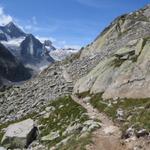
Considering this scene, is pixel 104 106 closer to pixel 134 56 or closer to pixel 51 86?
pixel 134 56

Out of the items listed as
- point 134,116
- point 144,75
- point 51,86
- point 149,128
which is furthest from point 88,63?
point 149,128

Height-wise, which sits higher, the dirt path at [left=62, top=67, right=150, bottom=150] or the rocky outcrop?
the rocky outcrop

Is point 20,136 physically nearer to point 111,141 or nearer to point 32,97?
point 111,141

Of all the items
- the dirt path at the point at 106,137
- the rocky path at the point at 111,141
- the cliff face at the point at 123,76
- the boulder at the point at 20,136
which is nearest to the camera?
the rocky path at the point at 111,141

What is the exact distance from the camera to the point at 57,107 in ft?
167

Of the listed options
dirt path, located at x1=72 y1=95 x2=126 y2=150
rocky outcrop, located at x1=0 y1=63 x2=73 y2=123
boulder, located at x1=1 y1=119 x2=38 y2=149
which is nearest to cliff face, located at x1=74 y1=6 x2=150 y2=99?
rocky outcrop, located at x1=0 y1=63 x2=73 y2=123

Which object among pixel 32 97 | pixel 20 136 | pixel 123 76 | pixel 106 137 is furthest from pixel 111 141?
pixel 32 97

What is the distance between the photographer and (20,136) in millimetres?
40906

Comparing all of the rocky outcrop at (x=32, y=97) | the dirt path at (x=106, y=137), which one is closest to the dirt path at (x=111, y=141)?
the dirt path at (x=106, y=137)

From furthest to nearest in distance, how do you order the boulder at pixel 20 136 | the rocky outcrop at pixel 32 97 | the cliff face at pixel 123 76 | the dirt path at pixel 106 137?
1. the rocky outcrop at pixel 32 97
2. the cliff face at pixel 123 76
3. the boulder at pixel 20 136
4. the dirt path at pixel 106 137

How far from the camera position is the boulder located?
133 feet

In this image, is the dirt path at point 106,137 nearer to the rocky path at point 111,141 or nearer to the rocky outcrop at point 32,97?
the rocky path at point 111,141

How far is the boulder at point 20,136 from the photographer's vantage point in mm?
40438

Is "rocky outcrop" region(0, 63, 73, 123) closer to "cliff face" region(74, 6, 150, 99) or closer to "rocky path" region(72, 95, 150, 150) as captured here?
"cliff face" region(74, 6, 150, 99)
